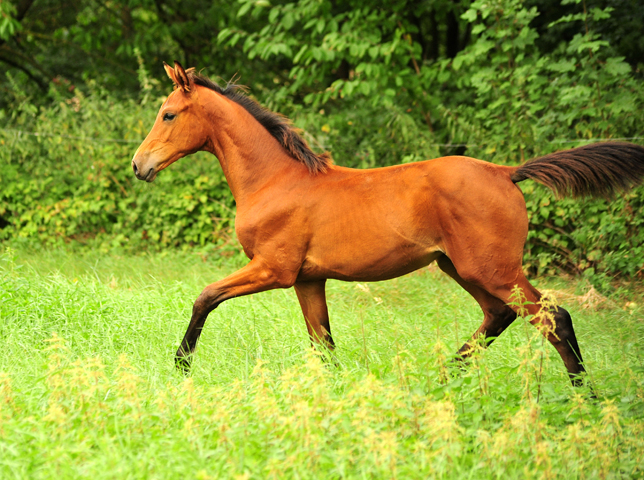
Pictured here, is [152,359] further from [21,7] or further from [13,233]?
[21,7]

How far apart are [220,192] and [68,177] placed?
2392 mm

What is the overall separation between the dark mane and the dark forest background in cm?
320

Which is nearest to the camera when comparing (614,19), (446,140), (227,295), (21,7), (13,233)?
(227,295)

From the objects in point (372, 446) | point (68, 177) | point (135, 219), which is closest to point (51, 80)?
point (68, 177)

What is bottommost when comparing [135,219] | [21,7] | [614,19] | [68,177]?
[135,219]

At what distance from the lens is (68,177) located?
9.56m

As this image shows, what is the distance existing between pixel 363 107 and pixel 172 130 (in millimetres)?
5235

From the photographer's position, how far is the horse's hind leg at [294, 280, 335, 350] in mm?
4363

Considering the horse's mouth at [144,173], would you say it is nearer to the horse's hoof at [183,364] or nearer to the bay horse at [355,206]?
the bay horse at [355,206]

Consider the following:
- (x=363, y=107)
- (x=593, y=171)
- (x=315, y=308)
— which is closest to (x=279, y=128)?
(x=315, y=308)

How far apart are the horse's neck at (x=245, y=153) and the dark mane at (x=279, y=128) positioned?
2.5 inches

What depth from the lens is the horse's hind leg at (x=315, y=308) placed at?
4363 mm

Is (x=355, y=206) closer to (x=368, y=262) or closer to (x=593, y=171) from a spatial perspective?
(x=368, y=262)

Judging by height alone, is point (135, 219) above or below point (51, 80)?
below
